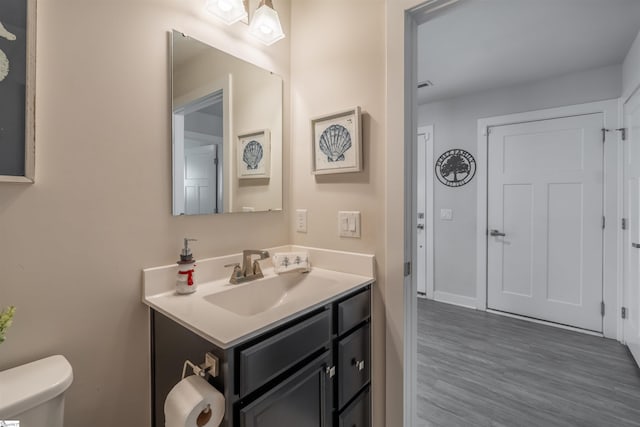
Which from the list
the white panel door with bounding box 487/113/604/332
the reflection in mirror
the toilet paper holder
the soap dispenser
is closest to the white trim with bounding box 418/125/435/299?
the white panel door with bounding box 487/113/604/332

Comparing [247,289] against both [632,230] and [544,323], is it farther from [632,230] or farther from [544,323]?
[544,323]

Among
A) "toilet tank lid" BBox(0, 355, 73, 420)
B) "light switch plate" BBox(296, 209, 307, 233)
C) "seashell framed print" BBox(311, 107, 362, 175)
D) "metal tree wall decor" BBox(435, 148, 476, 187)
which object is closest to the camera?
"toilet tank lid" BBox(0, 355, 73, 420)

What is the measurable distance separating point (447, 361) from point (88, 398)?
7.30ft

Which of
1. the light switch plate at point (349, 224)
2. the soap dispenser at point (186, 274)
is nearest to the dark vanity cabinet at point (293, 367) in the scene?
the soap dispenser at point (186, 274)

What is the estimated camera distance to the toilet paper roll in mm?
733

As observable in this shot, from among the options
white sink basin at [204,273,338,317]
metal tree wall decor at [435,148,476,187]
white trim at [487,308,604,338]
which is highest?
metal tree wall decor at [435,148,476,187]

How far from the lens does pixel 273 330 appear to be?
0.88 metres

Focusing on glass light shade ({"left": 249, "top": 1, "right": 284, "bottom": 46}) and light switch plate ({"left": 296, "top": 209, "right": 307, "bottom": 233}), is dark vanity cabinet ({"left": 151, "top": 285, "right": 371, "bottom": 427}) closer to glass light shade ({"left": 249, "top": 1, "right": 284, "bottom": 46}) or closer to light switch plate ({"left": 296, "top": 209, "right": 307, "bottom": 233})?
light switch plate ({"left": 296, "top": 209, "right": 307, "bottom": 233})

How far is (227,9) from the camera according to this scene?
125 cm

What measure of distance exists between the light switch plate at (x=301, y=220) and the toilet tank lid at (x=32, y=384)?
1.07 meters

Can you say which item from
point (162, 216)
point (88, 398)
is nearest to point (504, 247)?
point (162, 216)

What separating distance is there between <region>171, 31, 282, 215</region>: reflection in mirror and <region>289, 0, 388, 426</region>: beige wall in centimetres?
14

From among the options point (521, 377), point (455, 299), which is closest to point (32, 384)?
point (521, 377)

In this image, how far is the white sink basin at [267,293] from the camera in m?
1.18
